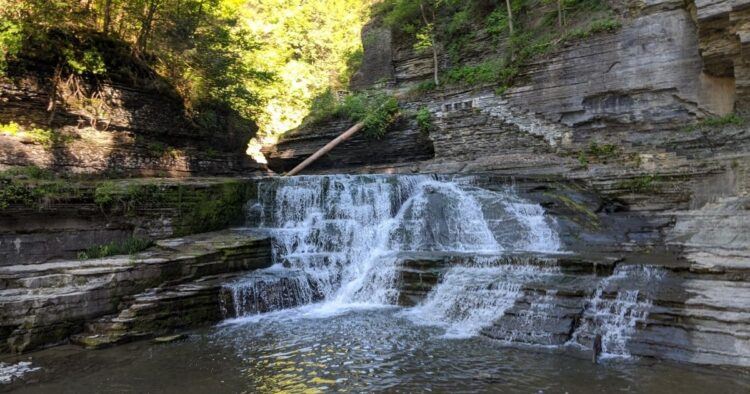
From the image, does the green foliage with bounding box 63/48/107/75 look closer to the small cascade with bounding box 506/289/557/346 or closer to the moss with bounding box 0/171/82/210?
the moss with bounding box 0/171/82/210

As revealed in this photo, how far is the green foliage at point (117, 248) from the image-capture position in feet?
26.2

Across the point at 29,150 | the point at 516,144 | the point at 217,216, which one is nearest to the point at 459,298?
the point at 217,216

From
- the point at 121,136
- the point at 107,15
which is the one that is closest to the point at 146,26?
the point at 107,15

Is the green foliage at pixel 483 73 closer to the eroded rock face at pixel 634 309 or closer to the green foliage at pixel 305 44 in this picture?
the eroded rock face at pixel 634 309

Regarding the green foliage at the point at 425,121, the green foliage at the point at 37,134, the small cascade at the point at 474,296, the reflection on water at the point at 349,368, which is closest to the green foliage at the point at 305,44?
the green foliage at the point at 425,121

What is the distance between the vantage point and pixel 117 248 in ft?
27.0

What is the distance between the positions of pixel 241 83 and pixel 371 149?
4.90 meters

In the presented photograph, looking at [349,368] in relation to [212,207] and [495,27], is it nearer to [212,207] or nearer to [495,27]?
[212,207]

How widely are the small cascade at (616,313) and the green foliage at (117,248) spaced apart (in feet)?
24.0

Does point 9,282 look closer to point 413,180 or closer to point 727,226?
point 413,180

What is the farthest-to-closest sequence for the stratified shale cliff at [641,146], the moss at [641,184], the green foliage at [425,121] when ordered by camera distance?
1. the green foliage at [425,121]
2. the moss at [641,184]
3. the stratified shale cliff at [641,146]

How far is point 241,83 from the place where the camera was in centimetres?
1434

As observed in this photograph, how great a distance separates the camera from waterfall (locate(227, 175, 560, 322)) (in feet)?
22.0

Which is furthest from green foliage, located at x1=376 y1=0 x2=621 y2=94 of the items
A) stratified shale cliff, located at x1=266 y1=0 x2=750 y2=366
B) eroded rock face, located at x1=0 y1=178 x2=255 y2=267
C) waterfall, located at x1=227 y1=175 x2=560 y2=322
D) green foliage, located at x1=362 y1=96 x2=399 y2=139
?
eroded rock face, located at x1=0 y1=178 x2=255 y2=267
